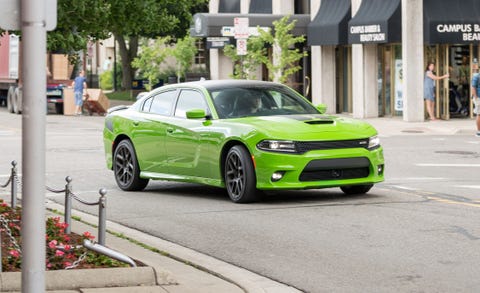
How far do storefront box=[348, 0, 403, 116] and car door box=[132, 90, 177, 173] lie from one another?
21.4 metres

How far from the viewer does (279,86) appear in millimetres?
15844

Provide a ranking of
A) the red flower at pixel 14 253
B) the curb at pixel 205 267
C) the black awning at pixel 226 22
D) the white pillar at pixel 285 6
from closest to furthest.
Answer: the curb at pixel 205 267
the red flower at pixel 14 253
the black awning at pixel 226 22
the white pillar at pixel 285 6

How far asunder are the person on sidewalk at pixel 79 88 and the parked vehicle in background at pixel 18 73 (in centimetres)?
116

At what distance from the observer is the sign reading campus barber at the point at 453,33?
35.7m

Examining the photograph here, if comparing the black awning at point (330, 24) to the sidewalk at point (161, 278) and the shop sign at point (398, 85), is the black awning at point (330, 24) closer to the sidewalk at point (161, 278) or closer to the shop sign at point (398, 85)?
the shop sign at point (398, 85)

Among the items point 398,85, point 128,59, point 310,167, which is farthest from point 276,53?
point 310,167

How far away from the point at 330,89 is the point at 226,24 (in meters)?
4.94

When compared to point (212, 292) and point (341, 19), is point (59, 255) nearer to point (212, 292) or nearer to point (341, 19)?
point (212, 292)

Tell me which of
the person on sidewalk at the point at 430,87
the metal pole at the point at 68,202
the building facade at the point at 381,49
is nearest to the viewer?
the metal pole at the point at 68,202

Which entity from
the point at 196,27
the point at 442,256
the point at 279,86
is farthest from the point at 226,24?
the point at 442,256

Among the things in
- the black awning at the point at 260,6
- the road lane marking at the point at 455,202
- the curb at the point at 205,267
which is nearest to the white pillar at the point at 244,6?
the black awning at the point at 260,6

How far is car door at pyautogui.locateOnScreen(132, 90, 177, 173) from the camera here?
15930mm

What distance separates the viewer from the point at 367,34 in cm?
3803

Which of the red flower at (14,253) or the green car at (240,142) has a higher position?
the green car at (240,142)
